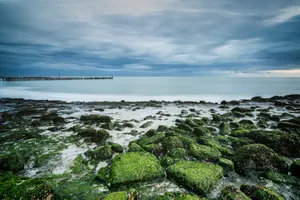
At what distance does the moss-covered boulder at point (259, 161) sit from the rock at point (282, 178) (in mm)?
201

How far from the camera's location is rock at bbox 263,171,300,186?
4.08 metres

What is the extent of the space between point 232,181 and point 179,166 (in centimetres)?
138

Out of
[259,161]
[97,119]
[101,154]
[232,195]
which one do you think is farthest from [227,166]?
[97,119]

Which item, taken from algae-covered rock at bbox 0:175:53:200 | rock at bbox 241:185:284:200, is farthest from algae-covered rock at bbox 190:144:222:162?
algae-covered rock at bbox 0:175:53:200

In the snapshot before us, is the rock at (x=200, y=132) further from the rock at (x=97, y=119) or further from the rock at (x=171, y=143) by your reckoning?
the rock at (x=97, y=119)

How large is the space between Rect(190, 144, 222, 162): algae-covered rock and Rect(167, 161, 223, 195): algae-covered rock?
68 centimetres

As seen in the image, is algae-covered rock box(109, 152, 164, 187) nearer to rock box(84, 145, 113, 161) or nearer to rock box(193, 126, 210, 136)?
rock box(84, 145, 113, 161)

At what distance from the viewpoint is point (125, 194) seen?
3.10 meters

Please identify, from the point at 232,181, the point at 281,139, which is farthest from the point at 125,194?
the point at 281,139

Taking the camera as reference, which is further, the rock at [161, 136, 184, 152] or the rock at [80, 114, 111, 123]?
the rock at [80, 114, 111, 123]

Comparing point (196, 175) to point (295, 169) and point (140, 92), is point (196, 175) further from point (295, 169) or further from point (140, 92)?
point (140, 92)

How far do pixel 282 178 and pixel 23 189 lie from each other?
5.90 m

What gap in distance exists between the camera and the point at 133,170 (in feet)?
13.5

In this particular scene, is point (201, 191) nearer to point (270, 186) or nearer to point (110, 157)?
point (270, 186)
